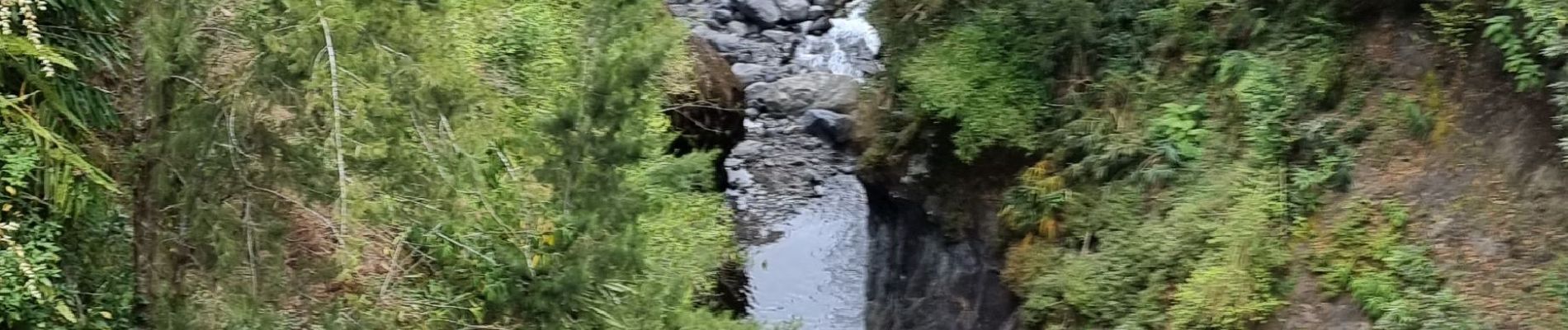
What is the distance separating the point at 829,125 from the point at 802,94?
1114 mm

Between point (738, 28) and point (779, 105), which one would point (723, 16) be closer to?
point (738, 28)

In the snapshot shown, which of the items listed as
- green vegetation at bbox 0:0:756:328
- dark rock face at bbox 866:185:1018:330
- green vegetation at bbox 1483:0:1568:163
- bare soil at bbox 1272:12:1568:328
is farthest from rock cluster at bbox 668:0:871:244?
green vegetation at bbox 0:0:756:328

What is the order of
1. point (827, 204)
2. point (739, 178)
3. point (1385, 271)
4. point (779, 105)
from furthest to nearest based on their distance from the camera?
point (779, 105), point (739, 178), point (827, 204), point (1385, 271)

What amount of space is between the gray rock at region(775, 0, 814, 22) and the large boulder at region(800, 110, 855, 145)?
3848 millimetres

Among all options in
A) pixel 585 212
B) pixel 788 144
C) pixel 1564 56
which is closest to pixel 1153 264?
pixel 1564 56

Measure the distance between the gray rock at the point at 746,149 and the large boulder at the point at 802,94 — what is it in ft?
3.16

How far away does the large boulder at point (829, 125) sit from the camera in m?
16.1

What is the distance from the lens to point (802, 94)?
55.9 feet

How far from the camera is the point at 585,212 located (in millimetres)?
5055

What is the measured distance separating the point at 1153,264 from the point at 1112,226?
685 mm

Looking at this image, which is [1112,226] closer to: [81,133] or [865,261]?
[865,261]

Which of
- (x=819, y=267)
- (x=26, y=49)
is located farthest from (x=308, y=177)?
(x=819, y=267)

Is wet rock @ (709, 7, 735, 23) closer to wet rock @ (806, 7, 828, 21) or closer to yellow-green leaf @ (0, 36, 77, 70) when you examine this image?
wet rock @ (806, 7, 828, 21)

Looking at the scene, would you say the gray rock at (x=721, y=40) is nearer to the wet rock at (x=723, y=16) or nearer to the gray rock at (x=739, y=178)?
the wet rock at (x=723, y=16)
